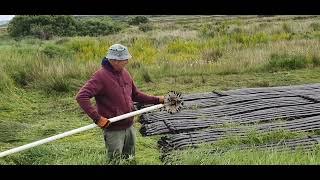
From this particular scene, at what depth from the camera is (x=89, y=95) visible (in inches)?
139

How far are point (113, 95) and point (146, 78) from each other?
606 cm

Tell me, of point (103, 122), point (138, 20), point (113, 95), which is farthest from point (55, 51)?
point (138, 20)

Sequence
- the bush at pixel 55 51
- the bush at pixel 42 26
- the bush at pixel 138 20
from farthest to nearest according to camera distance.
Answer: the bush at pixel 138 20, the bush at pixel 42 26, the bush at pixel 55 51

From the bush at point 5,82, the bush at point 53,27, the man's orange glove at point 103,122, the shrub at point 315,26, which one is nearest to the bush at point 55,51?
the bush at point 5,82

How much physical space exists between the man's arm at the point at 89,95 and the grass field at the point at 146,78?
1.09ft

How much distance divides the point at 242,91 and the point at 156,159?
322 cm

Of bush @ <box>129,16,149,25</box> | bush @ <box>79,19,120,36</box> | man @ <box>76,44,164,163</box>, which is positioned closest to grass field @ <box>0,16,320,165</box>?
man @ <box>76,44,164,163</box>

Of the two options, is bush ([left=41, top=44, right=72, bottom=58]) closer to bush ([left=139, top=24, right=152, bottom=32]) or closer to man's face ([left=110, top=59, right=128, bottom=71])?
man's face ([left=110, top=59, right=128, bottom=71])

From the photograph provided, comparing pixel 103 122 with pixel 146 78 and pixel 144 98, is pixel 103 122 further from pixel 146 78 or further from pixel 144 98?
pixel 146 78

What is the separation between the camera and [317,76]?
31.8 feet

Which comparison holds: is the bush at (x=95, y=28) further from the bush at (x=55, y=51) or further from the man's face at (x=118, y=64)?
the man's face at (x=118, y=64)

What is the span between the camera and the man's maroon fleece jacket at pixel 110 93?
3.56m

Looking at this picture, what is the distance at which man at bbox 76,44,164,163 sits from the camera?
11.6ft
